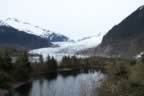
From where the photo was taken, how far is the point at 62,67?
305ft

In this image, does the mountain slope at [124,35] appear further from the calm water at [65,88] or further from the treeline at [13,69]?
the calm water at [65,88]

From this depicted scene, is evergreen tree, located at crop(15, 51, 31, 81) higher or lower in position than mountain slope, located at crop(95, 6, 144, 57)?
lower

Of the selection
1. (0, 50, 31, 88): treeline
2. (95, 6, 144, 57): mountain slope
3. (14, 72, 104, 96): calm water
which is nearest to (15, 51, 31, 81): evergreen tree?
(0, 50, 31, 88): treeline

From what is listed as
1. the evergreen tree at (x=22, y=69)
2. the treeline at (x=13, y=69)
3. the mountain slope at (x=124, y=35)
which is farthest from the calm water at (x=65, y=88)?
the mountain slope at (x=124, y=35)

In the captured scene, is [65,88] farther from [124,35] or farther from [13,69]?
[124,35]

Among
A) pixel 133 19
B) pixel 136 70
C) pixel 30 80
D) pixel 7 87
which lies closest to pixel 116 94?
pixel 136 70

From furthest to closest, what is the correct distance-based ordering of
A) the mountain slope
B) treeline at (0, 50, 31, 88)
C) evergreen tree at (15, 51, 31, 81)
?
the mountain slope, evergreen tree at (15, 51, 31, 81), treeline at (0, 50, 31, 88)

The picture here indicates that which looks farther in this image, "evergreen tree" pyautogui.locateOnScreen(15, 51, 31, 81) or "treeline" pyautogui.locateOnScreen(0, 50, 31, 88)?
"evergreen tree" pyautogui.locateOnScreen(15, 51, 31, 81)

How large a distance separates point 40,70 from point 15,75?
69.5 ft

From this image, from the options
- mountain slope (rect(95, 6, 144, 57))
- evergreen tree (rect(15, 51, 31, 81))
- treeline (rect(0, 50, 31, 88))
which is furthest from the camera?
mountain slope (rect(95, 6, 144, 57))

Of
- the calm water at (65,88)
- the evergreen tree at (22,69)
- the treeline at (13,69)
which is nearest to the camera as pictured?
the calm water at (65,88)

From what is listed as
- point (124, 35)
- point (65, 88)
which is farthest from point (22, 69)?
point (124, 35)

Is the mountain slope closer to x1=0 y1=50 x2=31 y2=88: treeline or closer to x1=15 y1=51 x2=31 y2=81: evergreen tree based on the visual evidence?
x1=15 y1=51 x2=31 y2=81: evergreen tree

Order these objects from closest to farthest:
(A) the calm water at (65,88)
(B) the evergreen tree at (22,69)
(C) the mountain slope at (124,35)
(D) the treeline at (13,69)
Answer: (A) the calm water at (65,88), (D) the treeline at (13,69), (B) the evergreen tree at (22,69), (C) the mountain slope at (124,35)
